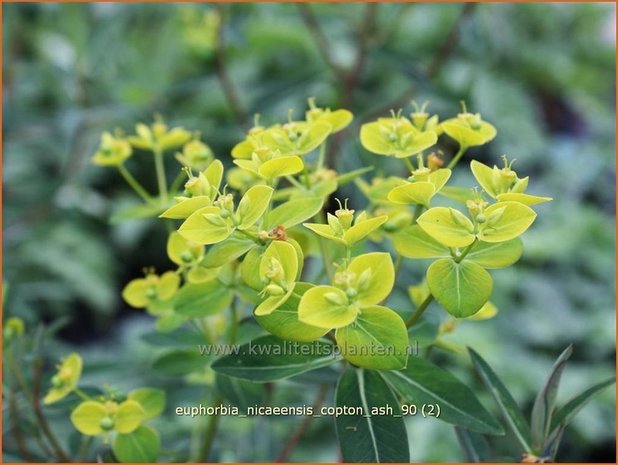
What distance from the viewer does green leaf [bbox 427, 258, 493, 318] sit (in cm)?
75

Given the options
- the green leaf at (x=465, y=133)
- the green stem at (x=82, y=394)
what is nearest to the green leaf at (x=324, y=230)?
the green leaf at (x=465, y=133)

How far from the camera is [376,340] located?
2.44 ft

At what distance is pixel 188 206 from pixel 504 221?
0.33 m

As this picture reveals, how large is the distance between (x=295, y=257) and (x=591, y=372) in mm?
2393

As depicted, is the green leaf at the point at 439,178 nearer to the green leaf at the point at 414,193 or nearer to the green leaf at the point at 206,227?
the green leaf at the point at 414,193

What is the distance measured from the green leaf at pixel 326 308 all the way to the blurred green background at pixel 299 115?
0.55 metres

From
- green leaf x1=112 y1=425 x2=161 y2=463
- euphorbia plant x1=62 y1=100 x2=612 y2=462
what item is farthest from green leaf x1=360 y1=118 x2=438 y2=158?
green leaf x1=112 y1=425 x2=161 y2=463

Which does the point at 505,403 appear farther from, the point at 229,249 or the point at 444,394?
the point at 229,249

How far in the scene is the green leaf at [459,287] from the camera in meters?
0.75

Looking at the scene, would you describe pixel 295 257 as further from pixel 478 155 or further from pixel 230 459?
pixel 478 155

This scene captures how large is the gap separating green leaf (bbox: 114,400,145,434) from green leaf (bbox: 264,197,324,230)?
32 cm

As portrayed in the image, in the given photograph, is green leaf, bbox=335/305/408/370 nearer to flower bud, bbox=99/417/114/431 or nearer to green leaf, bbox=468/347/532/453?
green leaf, bbox=468/347/532/453

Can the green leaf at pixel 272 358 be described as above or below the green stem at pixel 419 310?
below

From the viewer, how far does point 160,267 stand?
361 centimetres
